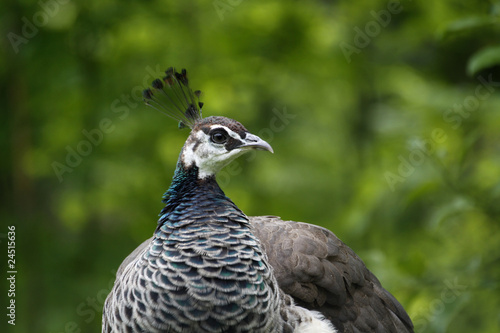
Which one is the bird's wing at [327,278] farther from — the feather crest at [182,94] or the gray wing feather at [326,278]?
the feather crest at [182,94]

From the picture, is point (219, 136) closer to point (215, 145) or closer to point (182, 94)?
point (215, 145)

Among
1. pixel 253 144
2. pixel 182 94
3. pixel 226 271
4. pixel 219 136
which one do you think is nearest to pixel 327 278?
pixel 226 271

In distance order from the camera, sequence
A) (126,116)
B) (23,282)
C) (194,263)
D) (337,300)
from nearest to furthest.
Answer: (194,263) < (337,300) < (126,116) < (23,282)

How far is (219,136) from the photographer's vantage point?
2.76 meters

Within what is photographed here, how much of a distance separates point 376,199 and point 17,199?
359 centimetres

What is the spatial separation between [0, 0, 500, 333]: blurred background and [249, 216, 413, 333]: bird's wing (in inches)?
72.4

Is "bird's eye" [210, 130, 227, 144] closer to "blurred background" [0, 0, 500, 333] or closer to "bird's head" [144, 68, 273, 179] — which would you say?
"bird's head" [144, 68, 273, 179]

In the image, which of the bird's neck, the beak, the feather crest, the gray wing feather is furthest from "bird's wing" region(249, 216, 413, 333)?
the feather crest

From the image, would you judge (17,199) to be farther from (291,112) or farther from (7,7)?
(291,112)

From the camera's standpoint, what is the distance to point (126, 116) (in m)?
5.34

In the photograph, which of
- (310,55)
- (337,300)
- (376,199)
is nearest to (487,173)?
(376,199)

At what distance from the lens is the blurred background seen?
541cm

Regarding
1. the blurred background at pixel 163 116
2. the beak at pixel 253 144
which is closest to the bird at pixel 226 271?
the beak at pixel 253 144

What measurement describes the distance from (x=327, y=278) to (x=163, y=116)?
2.94m
